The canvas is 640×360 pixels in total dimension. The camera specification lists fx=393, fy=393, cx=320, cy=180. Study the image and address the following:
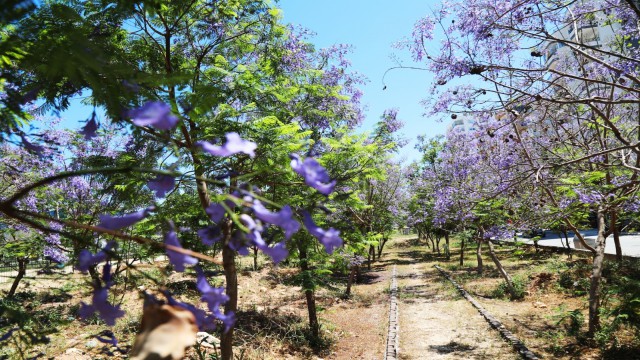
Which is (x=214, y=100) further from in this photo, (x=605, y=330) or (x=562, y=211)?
(x=605, y=330)

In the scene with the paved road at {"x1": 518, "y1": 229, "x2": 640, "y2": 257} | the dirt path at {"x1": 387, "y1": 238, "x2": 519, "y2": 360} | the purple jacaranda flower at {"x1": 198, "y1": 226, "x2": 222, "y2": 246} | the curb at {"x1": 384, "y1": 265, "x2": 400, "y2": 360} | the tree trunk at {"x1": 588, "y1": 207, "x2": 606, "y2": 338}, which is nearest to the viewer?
the purple jacaranda flower at {"x1": 198, "y1": 226, "x2": 222, "y2": 246}

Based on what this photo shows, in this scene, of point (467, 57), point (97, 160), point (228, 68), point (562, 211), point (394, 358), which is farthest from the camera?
A: point (394, 358)

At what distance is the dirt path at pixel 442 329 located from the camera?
8273 millimetres

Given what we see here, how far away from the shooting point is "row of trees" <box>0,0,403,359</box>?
85 cm

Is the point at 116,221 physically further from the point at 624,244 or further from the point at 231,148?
the point at 624,244

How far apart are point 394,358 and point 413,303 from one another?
5.39 meters

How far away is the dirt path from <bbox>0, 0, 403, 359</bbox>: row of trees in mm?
2523

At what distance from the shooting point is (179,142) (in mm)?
2273

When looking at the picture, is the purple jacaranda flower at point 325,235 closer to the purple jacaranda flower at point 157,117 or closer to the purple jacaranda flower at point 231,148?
the purple jacaranda flower at point 231,148

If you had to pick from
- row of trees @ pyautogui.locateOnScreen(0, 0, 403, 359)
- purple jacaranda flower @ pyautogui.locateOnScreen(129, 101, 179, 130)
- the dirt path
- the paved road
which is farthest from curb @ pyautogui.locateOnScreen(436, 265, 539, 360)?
purple jacaranda flower @ pyautogui.locateOnScreen(129, 101, 179, 130)

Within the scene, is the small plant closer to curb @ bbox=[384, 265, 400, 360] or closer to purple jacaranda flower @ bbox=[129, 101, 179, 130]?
curb @ bbox=[384, 265, 400, 360]

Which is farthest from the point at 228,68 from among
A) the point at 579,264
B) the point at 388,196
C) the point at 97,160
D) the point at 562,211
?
the point at 388,196

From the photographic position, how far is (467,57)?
5922 millimetres

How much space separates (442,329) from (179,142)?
31.7 ft
